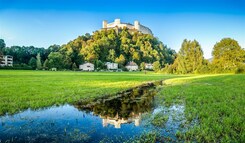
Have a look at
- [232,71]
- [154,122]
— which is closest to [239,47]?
[232,71]

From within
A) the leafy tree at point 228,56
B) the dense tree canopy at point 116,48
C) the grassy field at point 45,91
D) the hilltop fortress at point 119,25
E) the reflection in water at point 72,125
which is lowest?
the reflection in water at point 72,125

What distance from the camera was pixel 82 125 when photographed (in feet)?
23.5

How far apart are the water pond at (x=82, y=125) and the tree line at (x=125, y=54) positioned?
59.6m

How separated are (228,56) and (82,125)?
223ft

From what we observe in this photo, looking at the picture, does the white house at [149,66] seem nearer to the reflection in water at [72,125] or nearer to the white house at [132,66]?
the white house at [132,66]

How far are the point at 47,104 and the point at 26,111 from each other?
159cm

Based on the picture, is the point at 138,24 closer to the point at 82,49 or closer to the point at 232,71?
the point at 82,49

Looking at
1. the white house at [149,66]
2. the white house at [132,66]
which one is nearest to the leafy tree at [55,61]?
the white house at [132,66]

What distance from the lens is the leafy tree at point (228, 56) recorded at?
62031mm

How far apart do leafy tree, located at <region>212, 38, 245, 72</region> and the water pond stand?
2472 inches

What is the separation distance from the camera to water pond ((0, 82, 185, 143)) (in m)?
5.84

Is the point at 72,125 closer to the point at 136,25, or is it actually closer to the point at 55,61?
the point at 55,61

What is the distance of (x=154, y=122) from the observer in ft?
24.3

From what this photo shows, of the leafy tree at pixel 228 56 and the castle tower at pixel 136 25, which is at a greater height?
the castle tower at pixel 136 25
